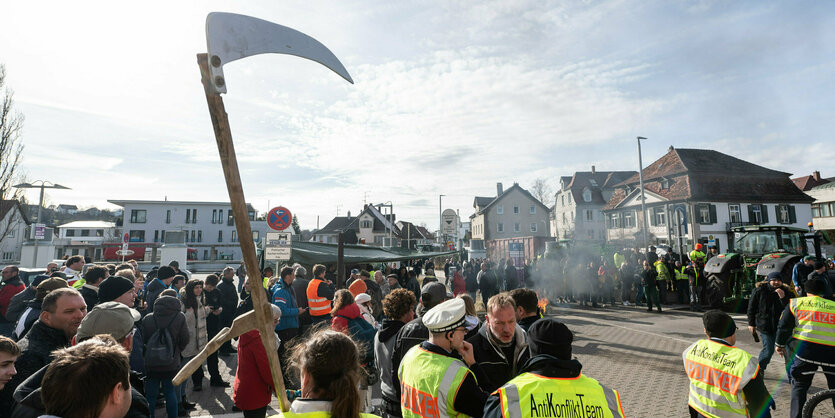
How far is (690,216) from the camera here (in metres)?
36.9

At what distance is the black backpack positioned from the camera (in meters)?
4.98

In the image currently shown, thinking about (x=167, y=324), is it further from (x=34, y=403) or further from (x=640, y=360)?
(x=640, y=360)

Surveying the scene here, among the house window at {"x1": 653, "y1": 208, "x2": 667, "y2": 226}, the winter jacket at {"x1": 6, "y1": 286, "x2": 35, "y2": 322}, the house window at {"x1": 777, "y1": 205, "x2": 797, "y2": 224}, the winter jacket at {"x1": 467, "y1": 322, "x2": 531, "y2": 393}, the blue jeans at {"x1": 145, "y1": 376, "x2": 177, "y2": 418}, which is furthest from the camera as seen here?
the house window at {"x1": 653, "y1": 208, "x2": 667, "y2": 226}

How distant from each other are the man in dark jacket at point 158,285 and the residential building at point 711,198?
3683 centimetres

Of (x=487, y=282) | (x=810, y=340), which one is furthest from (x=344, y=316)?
(x=487, y=282)

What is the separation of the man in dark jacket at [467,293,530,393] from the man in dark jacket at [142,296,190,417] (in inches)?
152

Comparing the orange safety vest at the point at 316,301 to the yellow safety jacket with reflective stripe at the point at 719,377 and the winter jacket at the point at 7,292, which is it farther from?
the yellow safety jacket with reflective stripe at the point at 719,377

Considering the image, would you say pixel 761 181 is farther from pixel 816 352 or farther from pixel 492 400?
pixel 492 400

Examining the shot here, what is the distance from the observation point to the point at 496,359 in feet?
11.5

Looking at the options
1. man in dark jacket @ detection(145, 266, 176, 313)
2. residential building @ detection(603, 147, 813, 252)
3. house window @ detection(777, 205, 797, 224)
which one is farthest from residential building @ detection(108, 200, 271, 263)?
house window @ detection(777, 205, 797, 224)

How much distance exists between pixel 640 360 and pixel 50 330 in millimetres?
9200

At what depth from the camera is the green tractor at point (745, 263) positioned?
13383 mm

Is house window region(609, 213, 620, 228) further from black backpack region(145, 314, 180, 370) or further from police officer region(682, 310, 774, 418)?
black backpack region(145, 314, 180, 370)

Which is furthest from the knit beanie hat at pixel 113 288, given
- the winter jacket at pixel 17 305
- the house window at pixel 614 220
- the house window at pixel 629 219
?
the house window at pixel 614 220
